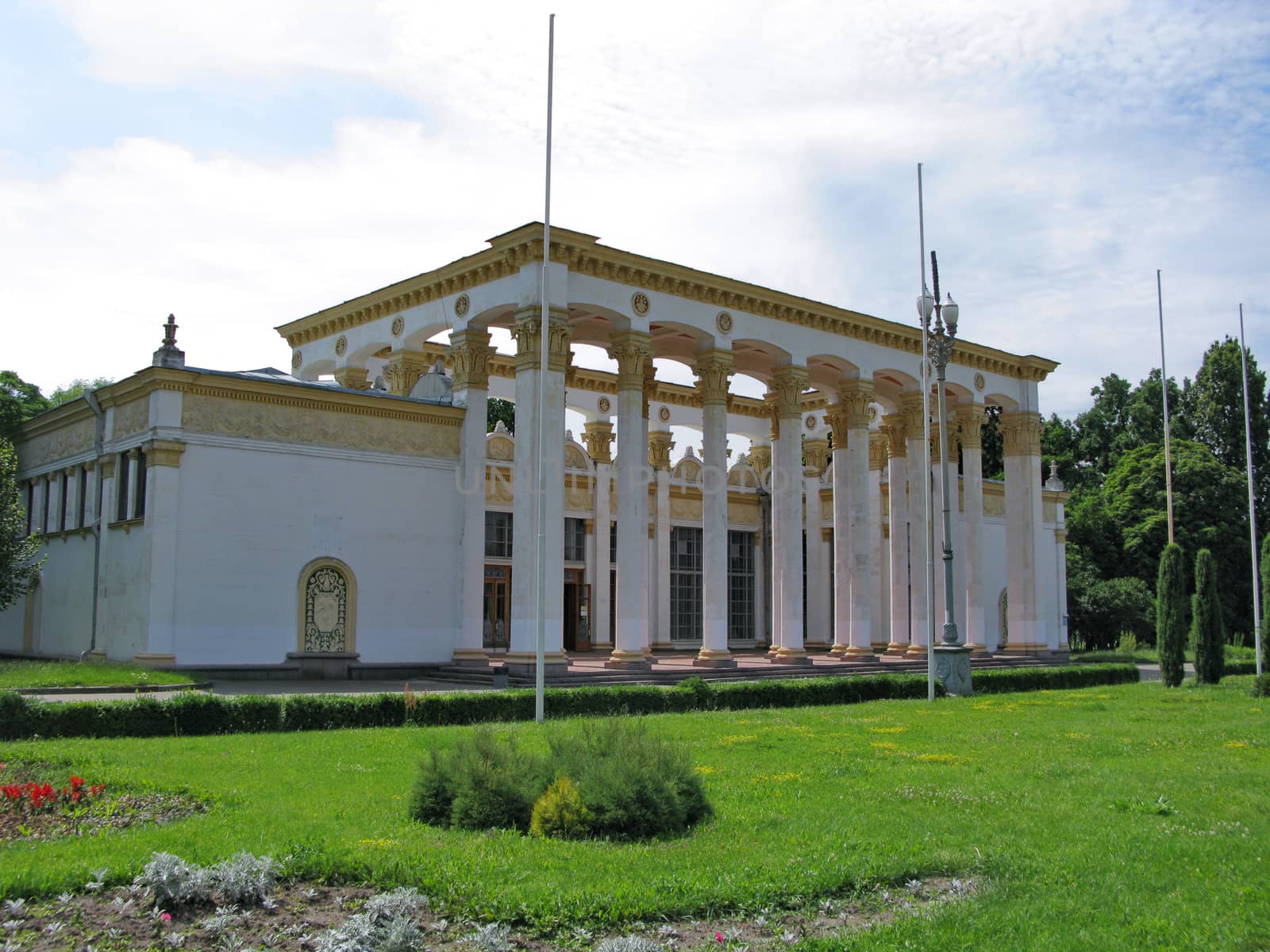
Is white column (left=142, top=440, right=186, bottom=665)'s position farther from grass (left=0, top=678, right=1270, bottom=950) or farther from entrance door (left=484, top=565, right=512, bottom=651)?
entrance door (left=484, top=565, right=512, bottom=651)

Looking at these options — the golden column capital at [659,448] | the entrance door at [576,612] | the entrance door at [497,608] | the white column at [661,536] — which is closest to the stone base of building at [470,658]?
the entrance door at [497,608]

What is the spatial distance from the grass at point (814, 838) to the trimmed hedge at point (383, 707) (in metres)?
0.76

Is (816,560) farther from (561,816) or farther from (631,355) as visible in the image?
(561,816)

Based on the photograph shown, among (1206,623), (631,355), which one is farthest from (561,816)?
(1206,623)

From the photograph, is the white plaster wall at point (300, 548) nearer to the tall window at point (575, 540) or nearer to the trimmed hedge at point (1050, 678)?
the tall window at point (575, 540)

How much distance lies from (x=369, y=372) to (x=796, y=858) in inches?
1064

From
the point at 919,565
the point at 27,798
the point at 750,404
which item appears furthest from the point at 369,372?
the point at 27,798

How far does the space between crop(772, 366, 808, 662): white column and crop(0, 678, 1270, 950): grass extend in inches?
603

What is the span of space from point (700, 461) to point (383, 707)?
25.1 metres

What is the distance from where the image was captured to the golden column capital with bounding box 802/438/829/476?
44531 millimetres

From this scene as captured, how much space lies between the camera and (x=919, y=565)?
36.9 meters

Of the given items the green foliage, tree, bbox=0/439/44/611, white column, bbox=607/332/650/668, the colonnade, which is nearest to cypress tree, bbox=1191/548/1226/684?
the colonnade

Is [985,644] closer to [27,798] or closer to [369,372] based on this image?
[369,372]

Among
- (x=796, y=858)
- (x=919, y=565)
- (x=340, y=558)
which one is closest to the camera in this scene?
(x=796, y=858)
